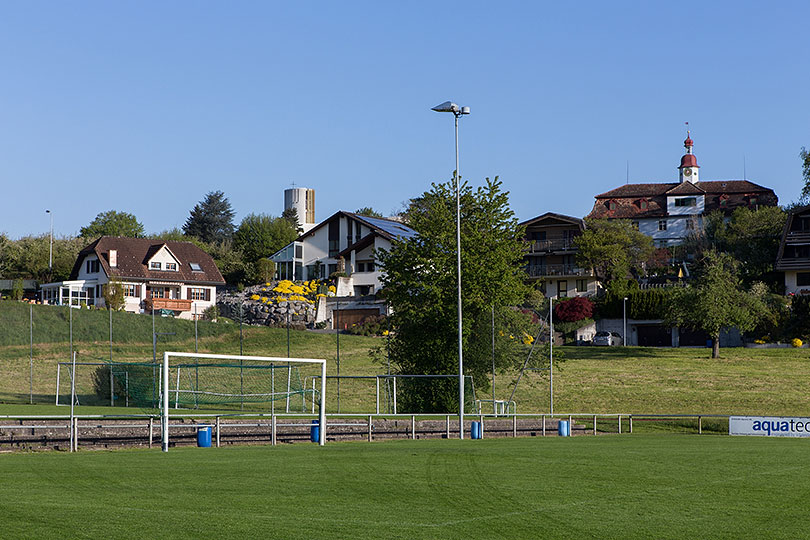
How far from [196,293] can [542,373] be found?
44382 millimetres

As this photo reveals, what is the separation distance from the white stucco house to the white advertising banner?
183 feet

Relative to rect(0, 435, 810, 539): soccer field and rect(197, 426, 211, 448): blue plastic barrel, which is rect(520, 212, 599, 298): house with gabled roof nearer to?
rect(197, 426, 211, 448): blue plastic barrel

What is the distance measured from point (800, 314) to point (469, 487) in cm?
5982

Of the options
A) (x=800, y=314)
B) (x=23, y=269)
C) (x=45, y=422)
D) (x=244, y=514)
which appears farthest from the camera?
(x=23, y=269)

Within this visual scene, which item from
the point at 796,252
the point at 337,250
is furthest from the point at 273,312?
the point at 796,252

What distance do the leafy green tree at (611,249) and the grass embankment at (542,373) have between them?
24.9 metres

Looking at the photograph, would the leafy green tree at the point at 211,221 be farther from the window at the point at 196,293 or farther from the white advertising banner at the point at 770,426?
the white advertising banner at the point at 770,426

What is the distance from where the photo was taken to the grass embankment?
44812 mm

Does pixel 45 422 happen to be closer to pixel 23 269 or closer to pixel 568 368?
pixel 568 368

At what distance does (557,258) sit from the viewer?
9606 centimetres

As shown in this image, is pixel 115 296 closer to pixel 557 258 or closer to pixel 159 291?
pixel 159 291

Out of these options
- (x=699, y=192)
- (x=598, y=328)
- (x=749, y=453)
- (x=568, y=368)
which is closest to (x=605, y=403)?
(x=568, y=368)

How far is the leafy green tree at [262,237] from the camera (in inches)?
4395

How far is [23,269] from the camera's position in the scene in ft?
318
